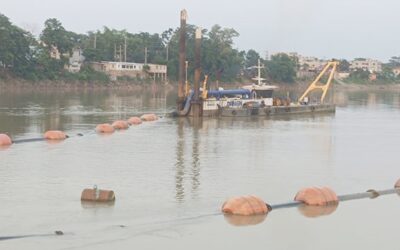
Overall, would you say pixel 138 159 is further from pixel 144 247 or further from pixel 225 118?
pixel 225 118

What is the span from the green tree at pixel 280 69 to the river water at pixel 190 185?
9518cm

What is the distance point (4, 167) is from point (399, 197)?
1060cm

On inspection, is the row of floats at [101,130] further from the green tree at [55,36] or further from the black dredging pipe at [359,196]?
the green tree at [55,36]

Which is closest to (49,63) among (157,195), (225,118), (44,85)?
(44,85)

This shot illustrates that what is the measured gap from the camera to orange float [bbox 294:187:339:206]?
1482cm

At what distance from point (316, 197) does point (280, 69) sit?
114690mm

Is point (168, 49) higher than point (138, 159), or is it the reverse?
point (168, 49)

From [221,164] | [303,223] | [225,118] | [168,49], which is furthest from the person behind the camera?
[168,49]

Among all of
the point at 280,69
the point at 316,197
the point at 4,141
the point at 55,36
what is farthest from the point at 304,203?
the point at 280,69

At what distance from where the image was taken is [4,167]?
19.0 m

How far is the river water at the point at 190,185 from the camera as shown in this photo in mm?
12055

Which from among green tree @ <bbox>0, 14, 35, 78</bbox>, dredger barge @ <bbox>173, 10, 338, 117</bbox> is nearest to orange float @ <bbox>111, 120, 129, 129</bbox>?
dredger barge @ <bbox>173, 10, 338, 117</bbox>

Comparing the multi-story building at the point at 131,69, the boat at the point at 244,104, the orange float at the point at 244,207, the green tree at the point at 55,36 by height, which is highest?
the green tree at the point at 55,36

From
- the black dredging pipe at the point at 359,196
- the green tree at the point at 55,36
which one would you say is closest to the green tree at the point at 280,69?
the green tree at the point at 55,36
